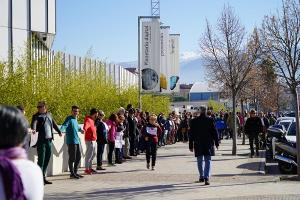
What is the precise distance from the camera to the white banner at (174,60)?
40031mm

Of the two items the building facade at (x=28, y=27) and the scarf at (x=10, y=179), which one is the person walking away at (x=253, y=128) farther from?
the scarf at (x=10, y=179)

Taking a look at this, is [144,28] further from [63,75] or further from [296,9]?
[296,9]

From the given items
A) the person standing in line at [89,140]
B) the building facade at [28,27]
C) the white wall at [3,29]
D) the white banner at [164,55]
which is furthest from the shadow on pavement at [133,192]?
the white banner at [164,55]

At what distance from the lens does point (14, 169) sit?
10.1 feet

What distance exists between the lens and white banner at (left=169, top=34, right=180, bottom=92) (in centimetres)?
4003

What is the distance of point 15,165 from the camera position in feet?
10.2

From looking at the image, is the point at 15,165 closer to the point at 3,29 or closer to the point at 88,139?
the point at 88,139

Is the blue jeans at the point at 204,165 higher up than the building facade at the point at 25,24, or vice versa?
the building facade at the point at 25,24

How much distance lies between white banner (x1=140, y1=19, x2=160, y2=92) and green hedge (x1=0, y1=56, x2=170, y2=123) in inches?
98.3

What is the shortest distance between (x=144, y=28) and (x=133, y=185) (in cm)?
1602

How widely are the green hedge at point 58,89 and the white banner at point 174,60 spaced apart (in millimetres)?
3267

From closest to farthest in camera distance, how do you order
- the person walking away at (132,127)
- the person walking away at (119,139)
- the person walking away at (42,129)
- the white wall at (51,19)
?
the person walking away at (42,129) < the person walking away at (119,139) < the person walking away at (132,127) < the white wall at (51,19)

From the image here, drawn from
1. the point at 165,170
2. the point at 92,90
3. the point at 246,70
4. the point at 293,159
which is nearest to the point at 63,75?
the point at 92,90

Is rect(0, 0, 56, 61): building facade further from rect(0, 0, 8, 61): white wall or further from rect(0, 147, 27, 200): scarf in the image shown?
rect(0, 147, 27, 200): scarf
